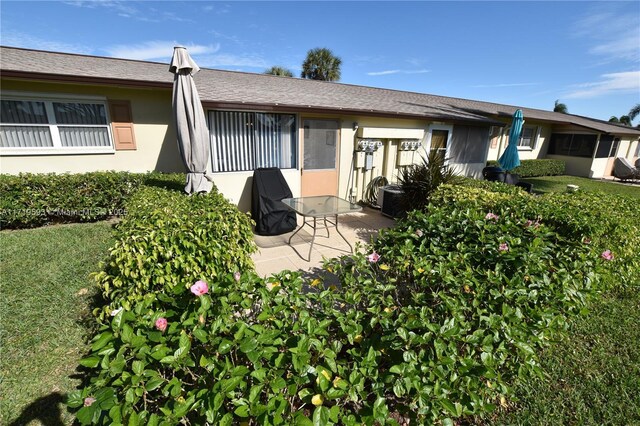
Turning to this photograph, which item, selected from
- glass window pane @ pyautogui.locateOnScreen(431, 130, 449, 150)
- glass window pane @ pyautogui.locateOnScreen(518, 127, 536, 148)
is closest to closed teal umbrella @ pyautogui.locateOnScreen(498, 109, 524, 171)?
glass window pane @ pyautogui.locateOnScreen(431, 130, 449, 150)

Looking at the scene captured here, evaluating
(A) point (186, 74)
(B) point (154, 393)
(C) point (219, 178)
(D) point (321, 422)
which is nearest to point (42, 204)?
(C) point (219, 178)

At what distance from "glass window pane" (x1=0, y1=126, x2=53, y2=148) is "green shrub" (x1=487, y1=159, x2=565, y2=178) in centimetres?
1838

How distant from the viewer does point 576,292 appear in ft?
7.44

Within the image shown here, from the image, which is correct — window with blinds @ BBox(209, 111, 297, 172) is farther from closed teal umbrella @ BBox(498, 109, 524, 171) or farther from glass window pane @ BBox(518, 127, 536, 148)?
glass window pane @ BBox(518, 127, 536, 148)

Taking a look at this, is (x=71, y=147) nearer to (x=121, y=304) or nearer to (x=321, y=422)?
(x=121, y=304)

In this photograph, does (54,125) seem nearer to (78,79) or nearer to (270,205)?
(78,79)

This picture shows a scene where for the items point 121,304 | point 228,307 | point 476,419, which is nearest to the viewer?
point 228,307

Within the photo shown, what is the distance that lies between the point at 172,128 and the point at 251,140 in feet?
6.06

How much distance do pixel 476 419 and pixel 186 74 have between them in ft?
17.5

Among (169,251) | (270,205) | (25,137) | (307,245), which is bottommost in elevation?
(307,245)

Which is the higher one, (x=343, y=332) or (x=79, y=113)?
(x=79, y=113)

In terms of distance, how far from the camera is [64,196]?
5.93 metres

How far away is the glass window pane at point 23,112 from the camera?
18.7 ft

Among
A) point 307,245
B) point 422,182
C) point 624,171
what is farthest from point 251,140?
point 624,171
